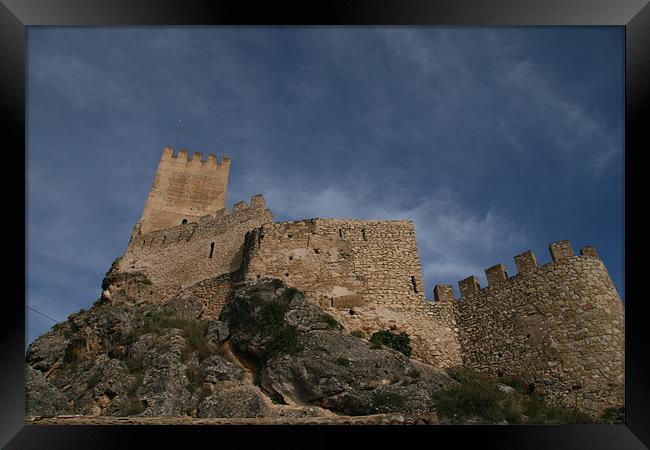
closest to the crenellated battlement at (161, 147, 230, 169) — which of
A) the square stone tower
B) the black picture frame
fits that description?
the square stone tower

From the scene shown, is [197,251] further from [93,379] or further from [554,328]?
[554,328]

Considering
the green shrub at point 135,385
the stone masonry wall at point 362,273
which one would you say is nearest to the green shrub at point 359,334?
the stone masonry wall at point 362,273

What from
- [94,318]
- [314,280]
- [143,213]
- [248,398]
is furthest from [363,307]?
[143,213]

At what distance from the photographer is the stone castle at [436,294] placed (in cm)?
1301

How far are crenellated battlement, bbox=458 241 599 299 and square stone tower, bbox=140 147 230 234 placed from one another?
16.1 metres

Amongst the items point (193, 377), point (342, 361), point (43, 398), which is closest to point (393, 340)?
point (342, 361)

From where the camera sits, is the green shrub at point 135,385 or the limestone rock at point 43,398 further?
the green shrub at point 135,385

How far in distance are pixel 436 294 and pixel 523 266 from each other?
277 cm

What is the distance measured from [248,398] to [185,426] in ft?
25.4

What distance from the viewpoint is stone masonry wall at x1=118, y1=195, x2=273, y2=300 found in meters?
20.7

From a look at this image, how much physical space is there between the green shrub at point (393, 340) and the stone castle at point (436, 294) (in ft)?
0.73

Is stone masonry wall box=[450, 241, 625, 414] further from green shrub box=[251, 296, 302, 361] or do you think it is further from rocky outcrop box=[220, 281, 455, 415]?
green shrub box=[251, 296, 302, 361]

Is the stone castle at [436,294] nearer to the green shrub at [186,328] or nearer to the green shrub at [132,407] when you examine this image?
the green shrub at [186,328]
